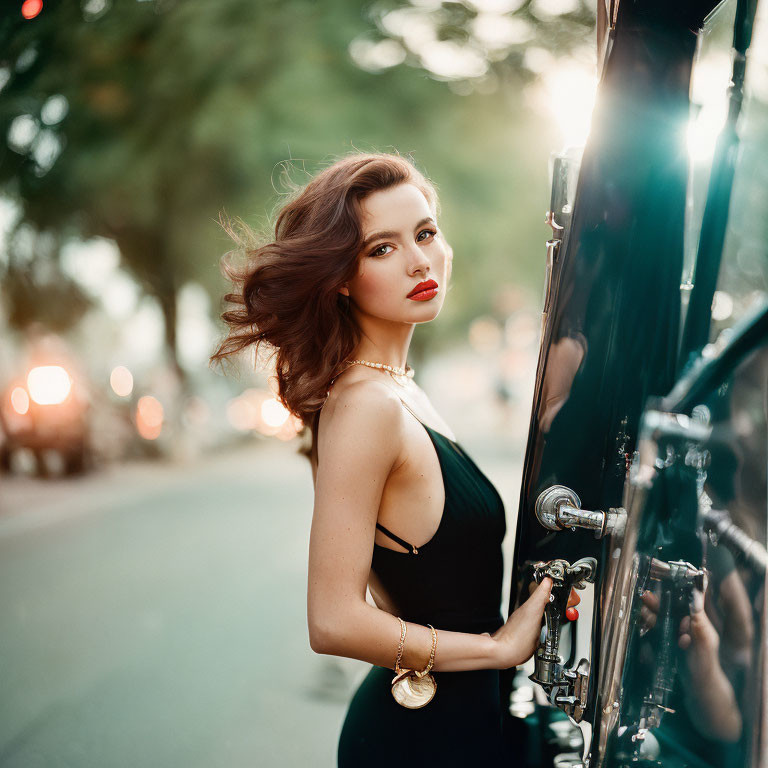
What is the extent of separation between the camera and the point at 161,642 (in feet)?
15.3

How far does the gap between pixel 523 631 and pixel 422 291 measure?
26.6 inches


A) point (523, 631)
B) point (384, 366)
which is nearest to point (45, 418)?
point (384, 366)

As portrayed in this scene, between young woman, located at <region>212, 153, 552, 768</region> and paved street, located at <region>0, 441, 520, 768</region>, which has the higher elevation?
young woman, located at <region>212, 153, 552, 768</region>

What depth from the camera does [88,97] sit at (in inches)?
311

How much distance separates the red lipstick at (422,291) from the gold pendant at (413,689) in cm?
72

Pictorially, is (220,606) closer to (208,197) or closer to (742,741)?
(742,741)

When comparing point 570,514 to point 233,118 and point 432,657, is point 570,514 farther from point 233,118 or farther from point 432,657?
point 233,118

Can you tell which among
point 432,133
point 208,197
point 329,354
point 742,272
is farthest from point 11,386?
point 742,272

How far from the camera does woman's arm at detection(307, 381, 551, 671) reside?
1357 millimetres

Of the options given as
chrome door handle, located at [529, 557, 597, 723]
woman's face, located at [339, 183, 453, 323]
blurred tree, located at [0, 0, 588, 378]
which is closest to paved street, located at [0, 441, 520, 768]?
chrome door handle, located at [529, 557, 597, 723]

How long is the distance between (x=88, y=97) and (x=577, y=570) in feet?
26.3

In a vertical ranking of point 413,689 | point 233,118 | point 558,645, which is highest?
point 233,118

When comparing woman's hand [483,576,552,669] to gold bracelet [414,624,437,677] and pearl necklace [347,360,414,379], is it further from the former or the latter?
pearl necklace [347,360,414,379]

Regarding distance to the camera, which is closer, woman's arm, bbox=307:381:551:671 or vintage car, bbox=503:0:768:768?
vintage car, bbox=503:0:768:768
